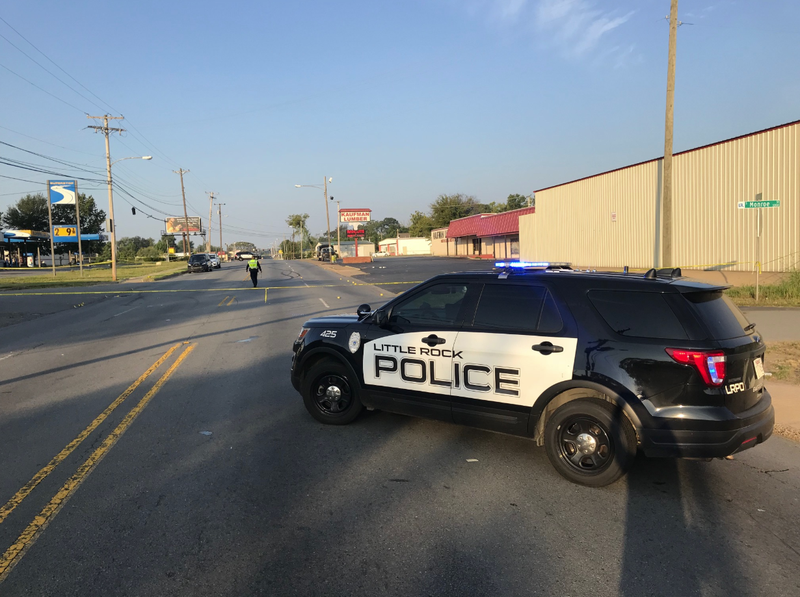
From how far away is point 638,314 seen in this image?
181 inches

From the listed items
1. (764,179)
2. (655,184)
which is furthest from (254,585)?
(655,184)

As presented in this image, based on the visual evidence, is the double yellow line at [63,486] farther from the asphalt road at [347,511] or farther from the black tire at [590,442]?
the black tire at [590,442]

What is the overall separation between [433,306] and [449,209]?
103 metres

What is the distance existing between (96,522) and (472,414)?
313 centimetres

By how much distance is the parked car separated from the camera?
176 feet

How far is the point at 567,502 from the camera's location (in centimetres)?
450

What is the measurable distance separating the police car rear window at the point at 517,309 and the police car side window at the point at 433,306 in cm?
28

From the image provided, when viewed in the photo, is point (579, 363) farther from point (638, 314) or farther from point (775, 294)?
point (775, 294)

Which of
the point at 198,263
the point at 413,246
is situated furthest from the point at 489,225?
the point at 413,246

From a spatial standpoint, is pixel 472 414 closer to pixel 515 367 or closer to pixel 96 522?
pixel 515 367

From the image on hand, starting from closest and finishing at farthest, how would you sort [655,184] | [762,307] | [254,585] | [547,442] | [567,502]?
1. [254,585]
2. [567,502]
3. [547,442]
4. [762,307]
5. [655,184]

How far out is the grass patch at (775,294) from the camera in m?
15.8

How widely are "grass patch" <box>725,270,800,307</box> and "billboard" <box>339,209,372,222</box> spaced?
51.9m

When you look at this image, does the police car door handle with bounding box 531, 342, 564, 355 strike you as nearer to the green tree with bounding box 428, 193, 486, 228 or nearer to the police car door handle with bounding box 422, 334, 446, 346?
the police car door handle with bounding box 422, 334, 446, 346
